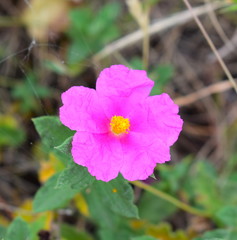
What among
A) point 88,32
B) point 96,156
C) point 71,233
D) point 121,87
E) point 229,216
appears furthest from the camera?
point 88,32

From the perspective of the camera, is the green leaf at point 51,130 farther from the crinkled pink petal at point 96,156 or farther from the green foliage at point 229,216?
the green foliage at point 229,216

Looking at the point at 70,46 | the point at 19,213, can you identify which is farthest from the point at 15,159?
the point at 70,46

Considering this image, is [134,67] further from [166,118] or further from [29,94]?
[166,118]

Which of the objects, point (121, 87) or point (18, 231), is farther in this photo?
point (18, 231)

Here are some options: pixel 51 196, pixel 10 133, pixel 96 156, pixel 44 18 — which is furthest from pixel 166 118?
pixel 44 18

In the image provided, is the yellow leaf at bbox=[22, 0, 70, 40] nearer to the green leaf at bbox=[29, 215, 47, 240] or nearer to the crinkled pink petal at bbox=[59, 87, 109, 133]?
the green leaf at bbox=[29, 215, 47, 240]

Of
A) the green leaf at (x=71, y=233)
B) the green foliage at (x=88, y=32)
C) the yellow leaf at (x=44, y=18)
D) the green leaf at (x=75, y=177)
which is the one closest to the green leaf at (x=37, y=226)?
the green leaf at (x=71, y=233)

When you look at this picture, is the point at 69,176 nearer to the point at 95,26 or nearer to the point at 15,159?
the point at 15,159
